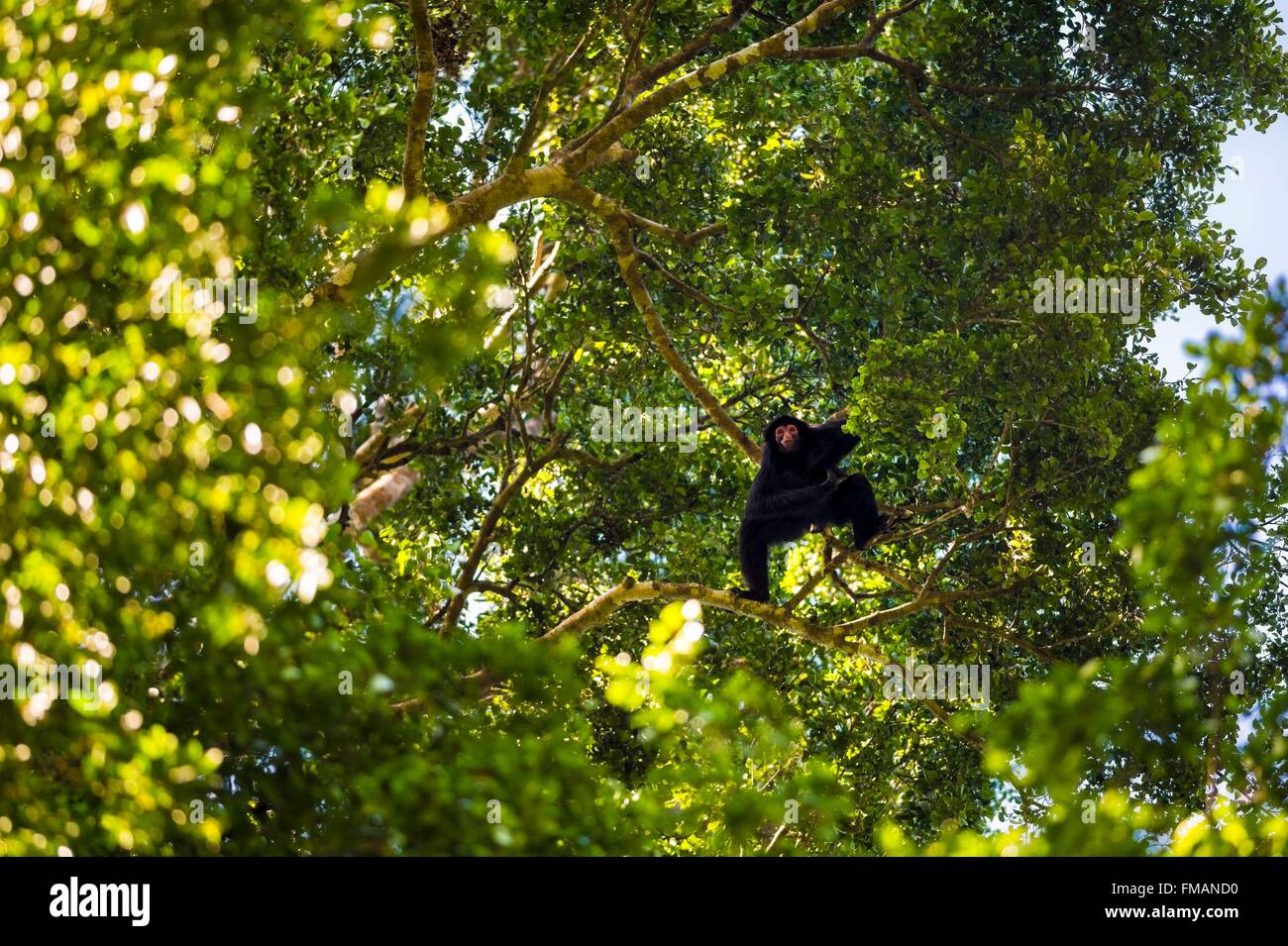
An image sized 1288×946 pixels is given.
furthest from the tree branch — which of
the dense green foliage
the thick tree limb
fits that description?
Result: the thick tree limb

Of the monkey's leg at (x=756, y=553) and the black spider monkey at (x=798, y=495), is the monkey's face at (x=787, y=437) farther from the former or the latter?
the monkey's leg at (x=756, y=553)

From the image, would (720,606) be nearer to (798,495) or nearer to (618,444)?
(798,495)

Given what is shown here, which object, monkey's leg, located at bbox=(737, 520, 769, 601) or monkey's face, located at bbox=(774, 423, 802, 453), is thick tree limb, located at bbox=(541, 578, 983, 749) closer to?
monkey's leg, located at bbox=(737, 520, 769, 601)

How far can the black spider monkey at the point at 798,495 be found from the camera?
9812mm

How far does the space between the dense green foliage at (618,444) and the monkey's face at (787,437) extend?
0.56 meters

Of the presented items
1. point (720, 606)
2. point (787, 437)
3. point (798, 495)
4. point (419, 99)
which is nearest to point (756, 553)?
point (798, 495)

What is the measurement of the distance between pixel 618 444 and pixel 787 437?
1.64 m

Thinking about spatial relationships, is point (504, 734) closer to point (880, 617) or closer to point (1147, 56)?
point (880, 617)

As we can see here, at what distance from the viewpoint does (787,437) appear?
10.2 m

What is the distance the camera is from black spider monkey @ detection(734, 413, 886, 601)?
9.81 meters
